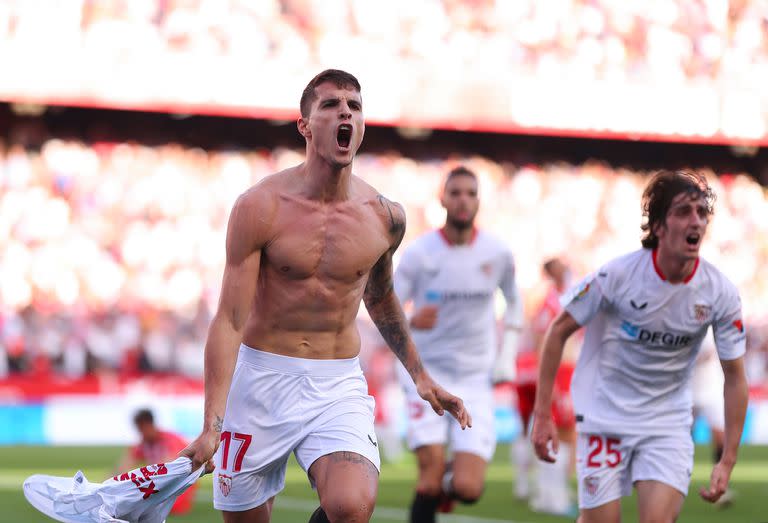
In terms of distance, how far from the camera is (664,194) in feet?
20.0

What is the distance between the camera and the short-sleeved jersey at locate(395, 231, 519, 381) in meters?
9.34

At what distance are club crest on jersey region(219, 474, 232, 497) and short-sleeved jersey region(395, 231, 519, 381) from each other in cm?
378

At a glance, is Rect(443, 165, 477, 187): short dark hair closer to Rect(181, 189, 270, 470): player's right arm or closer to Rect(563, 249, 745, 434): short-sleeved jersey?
Rect(563, 249, 745, 434): short-sleeved jersey

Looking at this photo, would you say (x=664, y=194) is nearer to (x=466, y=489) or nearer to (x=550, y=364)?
(x=550, y=364)

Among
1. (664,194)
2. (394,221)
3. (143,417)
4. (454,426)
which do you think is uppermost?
(664,194)

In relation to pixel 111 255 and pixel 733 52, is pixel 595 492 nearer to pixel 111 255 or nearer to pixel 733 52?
pixel 111 255

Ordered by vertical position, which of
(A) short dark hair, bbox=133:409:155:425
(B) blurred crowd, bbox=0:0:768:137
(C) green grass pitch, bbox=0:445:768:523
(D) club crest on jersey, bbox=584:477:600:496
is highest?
(B) blurred crowd, bbox=0:0:768:137

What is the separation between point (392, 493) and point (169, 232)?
1225cm

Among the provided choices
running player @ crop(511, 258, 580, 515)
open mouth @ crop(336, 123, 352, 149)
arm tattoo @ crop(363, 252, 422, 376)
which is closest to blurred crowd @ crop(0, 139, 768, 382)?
running player @ crop(511, 258, 580, 515)

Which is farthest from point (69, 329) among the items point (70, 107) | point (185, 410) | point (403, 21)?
point (403, 21)

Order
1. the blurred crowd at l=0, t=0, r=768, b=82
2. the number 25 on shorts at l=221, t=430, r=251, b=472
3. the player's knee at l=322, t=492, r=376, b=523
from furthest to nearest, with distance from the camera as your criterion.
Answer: the blurred crowd at l=0, t=0, r=768, b=82
the number 25 on shorts at l=221, t=430, r=251, b=472
the player's knee at l=322, t=492, r=376, b=523

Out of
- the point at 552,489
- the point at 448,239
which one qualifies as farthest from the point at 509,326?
the point at 552,489

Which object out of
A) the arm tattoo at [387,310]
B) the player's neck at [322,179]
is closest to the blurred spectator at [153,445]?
the arm tattoo at [387,310]

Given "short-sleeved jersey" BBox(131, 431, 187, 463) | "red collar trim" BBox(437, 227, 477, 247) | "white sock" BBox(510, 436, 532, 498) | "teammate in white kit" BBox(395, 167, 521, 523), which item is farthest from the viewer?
"white sock" BBox(510, 436, 532, 498)
